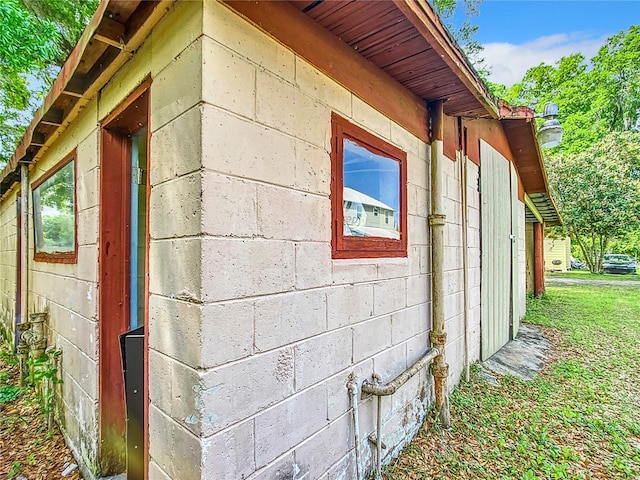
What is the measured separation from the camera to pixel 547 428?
3.01m

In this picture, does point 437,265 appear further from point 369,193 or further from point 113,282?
point 113,282

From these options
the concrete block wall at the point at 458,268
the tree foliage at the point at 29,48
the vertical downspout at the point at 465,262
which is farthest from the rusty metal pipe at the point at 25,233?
the vertical downspout at the point at 465,262

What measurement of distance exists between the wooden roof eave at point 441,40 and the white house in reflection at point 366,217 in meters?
1.01

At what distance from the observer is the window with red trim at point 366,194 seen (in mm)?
2066

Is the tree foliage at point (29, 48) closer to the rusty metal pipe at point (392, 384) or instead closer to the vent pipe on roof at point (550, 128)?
the rusty metal pipe at point (392, 384)

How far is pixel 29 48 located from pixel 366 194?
18.0 ft

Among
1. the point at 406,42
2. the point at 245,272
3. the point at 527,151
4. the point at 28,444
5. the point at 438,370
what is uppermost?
the point at 527,151

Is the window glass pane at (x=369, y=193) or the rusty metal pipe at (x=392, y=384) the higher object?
the window glass pane at (x=369, y=193)

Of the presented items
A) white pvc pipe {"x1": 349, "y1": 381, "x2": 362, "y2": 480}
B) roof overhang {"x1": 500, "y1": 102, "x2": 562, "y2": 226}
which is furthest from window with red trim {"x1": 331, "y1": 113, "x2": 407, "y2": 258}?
roof overhang {"x1": 500, "y1": 102, "x2": 562, "y2": 226}


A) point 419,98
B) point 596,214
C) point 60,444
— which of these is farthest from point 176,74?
point 596,214

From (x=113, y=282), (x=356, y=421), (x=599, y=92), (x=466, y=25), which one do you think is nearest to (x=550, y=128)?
(x=356, y=421)

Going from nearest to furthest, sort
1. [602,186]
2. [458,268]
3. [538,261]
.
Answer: [458,268] < [538,261] < [602,186]

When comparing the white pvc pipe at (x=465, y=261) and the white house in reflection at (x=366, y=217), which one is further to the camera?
the white pvc pipe at (x=465, y=261)

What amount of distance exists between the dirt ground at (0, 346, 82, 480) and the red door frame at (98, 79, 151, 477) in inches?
20.9
